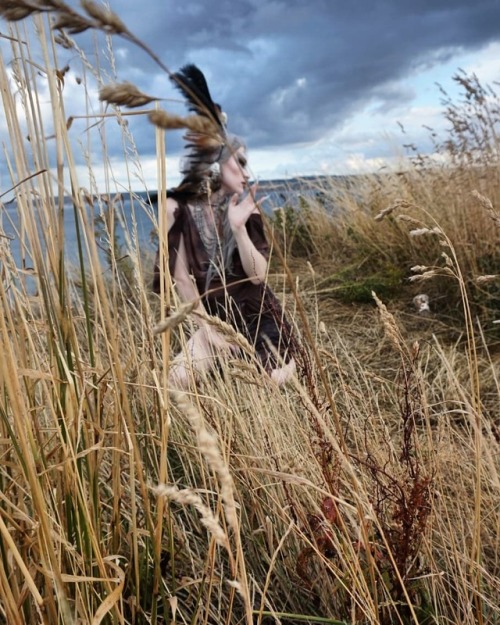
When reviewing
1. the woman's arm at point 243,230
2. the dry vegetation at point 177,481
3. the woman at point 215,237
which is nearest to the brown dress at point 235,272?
the woman at point 215,237

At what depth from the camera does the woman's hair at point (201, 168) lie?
7.85ft

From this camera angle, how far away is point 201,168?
2.50 meters

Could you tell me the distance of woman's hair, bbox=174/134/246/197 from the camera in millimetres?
2393

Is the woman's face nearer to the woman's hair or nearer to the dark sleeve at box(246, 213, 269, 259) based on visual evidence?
the woman's hair


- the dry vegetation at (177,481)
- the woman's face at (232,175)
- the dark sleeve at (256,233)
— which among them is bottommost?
the dry vegetation at (177,481)

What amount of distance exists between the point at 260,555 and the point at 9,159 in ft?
3.21

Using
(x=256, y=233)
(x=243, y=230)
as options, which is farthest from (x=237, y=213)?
(x=256, y=233)

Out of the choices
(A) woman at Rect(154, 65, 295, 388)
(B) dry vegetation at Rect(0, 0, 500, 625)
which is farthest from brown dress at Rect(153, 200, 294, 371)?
(B) dry vegetation at Rect(0, 0, 500, 625)

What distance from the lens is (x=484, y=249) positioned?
3805mm

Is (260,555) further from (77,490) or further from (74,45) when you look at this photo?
(74,45)

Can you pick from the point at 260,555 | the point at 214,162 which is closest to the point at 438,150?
the point at 214,162

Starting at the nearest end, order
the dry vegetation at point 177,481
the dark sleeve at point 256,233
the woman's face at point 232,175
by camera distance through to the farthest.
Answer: the dry vegetation at point 177,481 < the woman's face at point 232,175 < the dark sleeve at point 256,233

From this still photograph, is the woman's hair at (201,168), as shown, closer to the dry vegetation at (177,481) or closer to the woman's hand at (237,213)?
the woman's hand at (237,213)

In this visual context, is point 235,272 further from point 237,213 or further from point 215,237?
point 237,213
